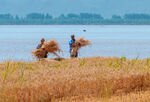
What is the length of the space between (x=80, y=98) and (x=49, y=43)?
1093 centimetres

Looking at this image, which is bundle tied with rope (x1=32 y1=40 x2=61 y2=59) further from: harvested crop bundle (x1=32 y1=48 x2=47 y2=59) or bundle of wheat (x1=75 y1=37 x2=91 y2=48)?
bundle of wheat (x1=75 y1=37 x2=91 y2=48)

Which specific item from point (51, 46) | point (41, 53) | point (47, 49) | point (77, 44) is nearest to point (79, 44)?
point (77, 44)

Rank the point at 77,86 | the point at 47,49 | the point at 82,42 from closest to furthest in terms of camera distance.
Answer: the point at 77,86, the point at 47,49, the point at 82,42

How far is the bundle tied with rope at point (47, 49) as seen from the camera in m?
22.7

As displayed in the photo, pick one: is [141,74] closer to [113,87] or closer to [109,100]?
[113,87]

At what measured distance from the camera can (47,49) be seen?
22.6 meters

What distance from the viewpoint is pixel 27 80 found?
12.7 meters

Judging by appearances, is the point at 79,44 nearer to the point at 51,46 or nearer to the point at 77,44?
the point at 77,44

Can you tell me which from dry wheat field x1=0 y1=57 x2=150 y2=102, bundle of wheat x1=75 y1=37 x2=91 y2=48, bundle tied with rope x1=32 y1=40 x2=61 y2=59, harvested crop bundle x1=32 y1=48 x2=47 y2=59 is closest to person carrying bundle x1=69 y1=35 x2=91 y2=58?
bundle of wheat x1=75 y1=37 x2=91 y2=48

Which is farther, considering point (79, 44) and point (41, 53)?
point (79, 44)

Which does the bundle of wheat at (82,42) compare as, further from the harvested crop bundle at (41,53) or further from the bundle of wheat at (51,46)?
the harvested crop bundle at (41,53)

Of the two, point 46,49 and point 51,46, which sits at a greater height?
point 51,46

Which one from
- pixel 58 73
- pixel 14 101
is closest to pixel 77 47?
pixel 58 73

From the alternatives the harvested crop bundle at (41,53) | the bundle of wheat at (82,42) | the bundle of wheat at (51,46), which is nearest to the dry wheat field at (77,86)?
the bundle of wheat at (51,46)
